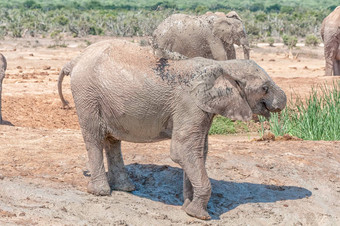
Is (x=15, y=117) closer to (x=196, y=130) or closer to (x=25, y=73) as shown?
(x=25, y=73)

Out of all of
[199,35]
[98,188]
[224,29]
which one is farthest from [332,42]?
[98,188]

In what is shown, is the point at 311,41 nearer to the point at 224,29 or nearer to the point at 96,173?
the point at 224,29

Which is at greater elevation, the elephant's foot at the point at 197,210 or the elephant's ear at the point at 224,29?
the elephant's ear at the point at 224,29

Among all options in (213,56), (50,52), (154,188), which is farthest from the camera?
(50,52)

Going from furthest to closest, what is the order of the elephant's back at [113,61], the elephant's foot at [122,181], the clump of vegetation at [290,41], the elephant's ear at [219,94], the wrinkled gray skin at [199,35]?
the clump of vegetation at [290,41]
the wrinkled gray skin at [199,35]
the elephant's foot at [122,181]
the elephant's back at [113,61]
the elephant's ear at [219,94]

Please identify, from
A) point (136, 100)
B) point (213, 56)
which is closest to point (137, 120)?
point (136, 100)

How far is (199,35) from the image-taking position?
1018cm

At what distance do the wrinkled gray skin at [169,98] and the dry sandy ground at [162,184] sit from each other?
0.46m

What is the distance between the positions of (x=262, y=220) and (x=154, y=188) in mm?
1048

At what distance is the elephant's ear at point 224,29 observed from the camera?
10.3 meters

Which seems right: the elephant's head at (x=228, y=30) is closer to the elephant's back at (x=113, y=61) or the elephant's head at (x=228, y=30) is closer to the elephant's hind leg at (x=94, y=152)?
the elephant's back at (x=113, y=61)

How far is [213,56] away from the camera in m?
10.3

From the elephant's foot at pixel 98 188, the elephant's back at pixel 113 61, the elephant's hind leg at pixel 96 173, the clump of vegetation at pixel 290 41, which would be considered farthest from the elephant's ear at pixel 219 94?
the clump of vegetation at pixel 290 41

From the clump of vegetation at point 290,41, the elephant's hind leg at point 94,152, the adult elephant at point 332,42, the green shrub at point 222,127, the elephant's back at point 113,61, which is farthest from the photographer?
→ the clump of vegetation at point 290,41
